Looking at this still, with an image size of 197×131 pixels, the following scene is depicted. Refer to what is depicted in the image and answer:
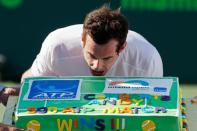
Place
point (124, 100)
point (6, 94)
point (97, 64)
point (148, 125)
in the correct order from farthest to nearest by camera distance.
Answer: point (97, 64) < point (6, 94) < point (124, 100) < point (148, 125)

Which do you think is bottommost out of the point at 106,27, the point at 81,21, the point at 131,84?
the point at 81,21

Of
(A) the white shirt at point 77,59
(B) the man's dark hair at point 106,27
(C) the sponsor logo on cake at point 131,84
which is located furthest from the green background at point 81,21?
(C) the sponsor logo on cake at point 131,84

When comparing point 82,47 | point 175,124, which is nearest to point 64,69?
point 82,47

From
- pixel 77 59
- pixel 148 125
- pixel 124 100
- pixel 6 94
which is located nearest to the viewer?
pixel 148 125

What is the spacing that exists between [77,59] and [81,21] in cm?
272

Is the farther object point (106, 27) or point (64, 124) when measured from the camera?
point (106, 27)

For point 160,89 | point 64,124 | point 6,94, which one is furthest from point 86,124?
point 6,94

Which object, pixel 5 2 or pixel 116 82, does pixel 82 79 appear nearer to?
pixel 116 82

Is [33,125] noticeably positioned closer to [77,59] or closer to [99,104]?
[99,104]

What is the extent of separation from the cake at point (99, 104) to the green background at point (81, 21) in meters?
3.20

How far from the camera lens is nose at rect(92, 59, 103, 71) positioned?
219 cm

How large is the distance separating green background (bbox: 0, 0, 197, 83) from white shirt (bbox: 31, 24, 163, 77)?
2562 mm

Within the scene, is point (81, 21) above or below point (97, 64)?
below

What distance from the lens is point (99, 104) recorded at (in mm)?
1805
